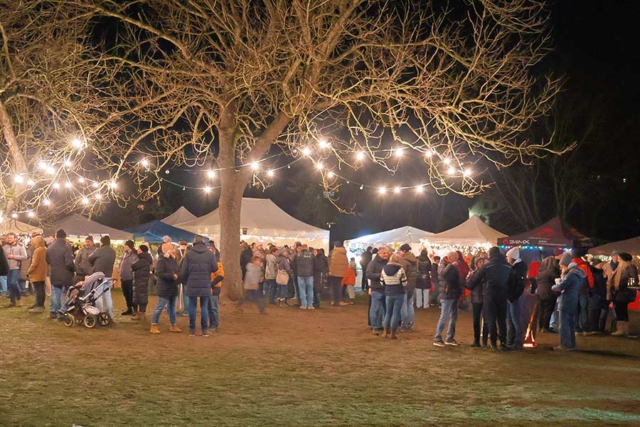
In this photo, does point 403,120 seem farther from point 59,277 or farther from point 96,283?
point 59,277

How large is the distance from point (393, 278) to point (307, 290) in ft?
20.9

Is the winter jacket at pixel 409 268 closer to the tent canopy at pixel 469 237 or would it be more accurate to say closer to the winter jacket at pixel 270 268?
the winter jacket at pixel 270 268

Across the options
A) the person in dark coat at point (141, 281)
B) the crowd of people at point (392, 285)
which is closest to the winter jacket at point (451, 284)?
the crowd of people at point (392, 285)

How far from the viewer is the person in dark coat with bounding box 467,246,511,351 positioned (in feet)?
37.3

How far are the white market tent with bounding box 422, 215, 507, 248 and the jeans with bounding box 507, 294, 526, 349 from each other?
1427 centimetres

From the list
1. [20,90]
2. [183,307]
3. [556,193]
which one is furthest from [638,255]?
[20,90]

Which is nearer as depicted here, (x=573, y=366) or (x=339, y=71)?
(x=573, y=366)

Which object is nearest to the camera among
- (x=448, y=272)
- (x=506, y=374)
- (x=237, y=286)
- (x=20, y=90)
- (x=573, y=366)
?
(x=506, y=374)

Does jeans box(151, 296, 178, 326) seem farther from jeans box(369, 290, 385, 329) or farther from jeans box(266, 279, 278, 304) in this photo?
jeans box(266, 279, 278, 304)

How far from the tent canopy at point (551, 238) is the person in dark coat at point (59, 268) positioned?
15477 millimetres

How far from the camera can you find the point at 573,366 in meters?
10.2

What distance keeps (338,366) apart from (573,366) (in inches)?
140

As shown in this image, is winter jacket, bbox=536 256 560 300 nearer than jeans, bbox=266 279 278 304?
Yes

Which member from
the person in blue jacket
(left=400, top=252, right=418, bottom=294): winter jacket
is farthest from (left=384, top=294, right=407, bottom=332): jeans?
the person in blue jacket
